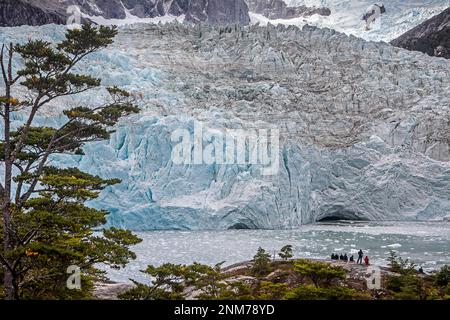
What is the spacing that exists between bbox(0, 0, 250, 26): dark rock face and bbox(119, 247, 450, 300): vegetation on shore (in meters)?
63.2

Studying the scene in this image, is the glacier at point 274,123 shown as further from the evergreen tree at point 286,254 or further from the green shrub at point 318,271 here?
the green shrub at point 318,271

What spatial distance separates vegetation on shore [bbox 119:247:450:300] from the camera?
27.9 ft

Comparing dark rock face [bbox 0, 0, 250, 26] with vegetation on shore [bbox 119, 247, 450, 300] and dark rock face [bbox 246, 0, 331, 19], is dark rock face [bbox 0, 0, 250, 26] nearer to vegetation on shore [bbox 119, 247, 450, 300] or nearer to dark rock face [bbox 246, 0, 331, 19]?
dark rock face [bbox 246, 0, 331, 19]

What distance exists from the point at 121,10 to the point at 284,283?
295 feet

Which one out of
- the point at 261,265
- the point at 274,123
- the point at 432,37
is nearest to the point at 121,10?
the point at 432,37

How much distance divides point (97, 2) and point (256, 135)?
71331 mm

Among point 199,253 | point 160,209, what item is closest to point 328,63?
point 160,209

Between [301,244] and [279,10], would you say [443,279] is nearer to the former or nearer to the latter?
[301,244]

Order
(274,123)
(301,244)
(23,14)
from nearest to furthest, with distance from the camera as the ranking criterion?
(301,244) < (274,123) < (23,14)

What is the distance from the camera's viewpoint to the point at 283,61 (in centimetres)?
3688

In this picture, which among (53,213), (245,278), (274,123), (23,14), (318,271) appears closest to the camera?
(53,213)

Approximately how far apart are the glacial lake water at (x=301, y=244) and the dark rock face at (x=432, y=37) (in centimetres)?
4125

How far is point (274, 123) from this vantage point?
99.0ft

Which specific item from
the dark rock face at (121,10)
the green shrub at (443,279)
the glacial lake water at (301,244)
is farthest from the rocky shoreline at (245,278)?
the dark rock face at (121,10)
